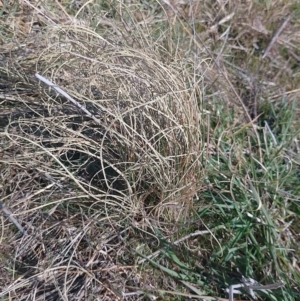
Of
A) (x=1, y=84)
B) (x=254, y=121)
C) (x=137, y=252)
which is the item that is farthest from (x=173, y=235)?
(x=1, y=84)

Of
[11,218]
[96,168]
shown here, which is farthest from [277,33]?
[11,218]

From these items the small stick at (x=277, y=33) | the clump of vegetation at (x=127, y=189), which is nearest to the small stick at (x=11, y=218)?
the clump of vegetation at (x=127, y=189)

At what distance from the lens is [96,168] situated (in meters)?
1.49

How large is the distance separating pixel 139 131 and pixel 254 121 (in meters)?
0.45

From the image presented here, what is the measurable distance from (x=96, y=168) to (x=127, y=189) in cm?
13

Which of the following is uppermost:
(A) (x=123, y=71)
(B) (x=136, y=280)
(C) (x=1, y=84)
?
(A) (x=123, y=71)

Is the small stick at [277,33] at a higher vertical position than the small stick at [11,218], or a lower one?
higher

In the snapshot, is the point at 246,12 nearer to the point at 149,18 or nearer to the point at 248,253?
the point at 149,18

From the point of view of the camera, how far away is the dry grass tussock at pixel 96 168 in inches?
53.3

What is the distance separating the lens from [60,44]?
1.46 meters

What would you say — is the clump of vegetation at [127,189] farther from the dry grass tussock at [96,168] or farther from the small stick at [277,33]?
the small stick at [277,33]

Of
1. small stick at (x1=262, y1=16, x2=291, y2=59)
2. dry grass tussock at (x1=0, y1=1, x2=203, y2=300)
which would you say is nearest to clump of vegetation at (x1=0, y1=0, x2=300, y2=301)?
dry grass tussock at (x1=0, y1=1, x2=203, y2=300)

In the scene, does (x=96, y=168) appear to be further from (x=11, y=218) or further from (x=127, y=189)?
(x=11, y=218)

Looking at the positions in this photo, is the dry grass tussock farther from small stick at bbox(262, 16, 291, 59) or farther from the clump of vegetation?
small stick at bbox(262, 16, 291, 59)
